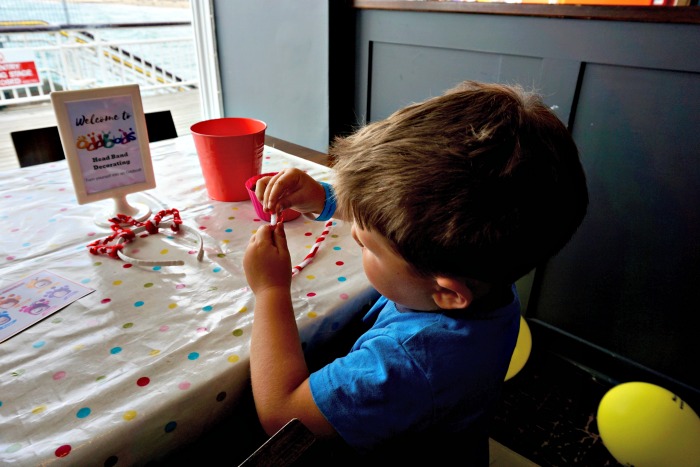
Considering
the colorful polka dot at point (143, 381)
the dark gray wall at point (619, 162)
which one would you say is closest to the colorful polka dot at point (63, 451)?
the colorful polka dot at point (143, 381)

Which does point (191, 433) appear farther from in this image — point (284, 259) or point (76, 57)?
point (76, 57)

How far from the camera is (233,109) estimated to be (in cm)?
299

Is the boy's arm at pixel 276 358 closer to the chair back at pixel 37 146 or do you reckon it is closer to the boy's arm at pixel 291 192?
the boy's arm at pixel 291 192

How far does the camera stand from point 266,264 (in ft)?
2.51

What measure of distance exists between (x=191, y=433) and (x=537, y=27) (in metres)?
1.57

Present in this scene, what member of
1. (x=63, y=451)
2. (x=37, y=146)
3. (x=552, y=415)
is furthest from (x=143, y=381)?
(x=552, y=415)

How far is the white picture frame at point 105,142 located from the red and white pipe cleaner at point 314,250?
1.27ft

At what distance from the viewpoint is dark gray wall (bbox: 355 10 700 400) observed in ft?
4.50

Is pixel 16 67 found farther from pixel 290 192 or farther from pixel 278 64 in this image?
pixel 290 192

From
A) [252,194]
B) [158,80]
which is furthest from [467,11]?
[158,80]

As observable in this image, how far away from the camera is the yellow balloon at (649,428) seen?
118 cm

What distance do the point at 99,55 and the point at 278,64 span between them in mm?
3857

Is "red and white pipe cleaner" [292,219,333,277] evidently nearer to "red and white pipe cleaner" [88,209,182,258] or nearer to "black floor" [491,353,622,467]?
"red and white pipe cleaner" [88,209,182,258]

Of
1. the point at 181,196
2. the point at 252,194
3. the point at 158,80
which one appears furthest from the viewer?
the point at 158,80
